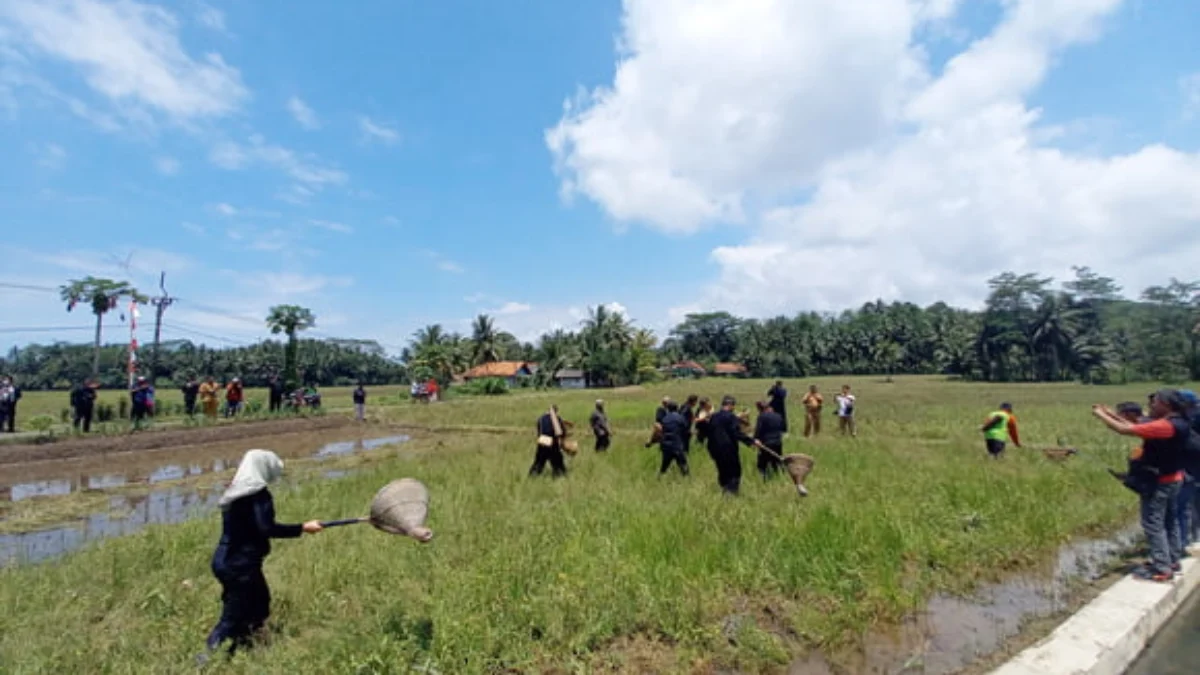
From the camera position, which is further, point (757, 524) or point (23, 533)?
point (23, 533)

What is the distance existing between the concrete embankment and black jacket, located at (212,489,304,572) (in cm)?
515

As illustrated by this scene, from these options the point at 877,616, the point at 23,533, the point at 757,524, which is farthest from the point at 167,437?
the point at 877,616

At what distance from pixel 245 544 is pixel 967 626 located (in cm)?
581

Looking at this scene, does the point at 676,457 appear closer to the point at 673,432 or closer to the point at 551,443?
the point at 673,432

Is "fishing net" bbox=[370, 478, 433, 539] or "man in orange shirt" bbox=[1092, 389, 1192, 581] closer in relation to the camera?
"fishing net" bbox=[370, 478, 433, 539]

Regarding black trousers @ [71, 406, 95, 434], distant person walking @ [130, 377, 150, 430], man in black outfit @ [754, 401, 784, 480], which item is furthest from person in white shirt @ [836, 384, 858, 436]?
black trousers @ [71, 406, 95, 434]

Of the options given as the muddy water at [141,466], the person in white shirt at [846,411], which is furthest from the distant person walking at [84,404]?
the person in white shirt at [846,411]

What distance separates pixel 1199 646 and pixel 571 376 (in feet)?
208

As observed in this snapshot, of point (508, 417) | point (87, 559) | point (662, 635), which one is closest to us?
point (662, 635)

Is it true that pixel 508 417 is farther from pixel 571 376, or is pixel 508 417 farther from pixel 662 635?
pixel 571 376

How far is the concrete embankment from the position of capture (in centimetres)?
395

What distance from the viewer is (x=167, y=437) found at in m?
18.4

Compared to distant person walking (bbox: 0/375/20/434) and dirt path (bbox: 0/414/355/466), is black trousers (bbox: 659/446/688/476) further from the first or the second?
distant person walking (bbox: 0/375/20/434)

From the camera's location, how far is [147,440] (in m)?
17.7
